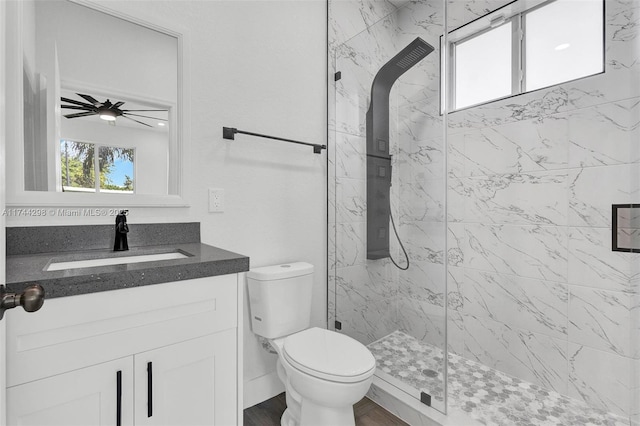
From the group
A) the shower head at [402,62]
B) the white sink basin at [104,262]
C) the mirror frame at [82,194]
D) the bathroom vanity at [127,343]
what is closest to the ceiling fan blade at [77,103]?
the mirror frame at [82,194]

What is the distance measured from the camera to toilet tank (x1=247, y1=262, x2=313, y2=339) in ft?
5.43

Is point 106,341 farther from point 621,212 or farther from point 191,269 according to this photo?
point 621,212

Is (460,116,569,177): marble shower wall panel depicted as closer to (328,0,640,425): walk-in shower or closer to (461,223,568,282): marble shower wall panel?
(328,0,640,425): walk-in shower

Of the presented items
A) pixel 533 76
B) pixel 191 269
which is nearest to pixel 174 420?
pixel 191 269

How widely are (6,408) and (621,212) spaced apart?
246cm

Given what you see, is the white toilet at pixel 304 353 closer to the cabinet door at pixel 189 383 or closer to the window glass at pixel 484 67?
the cabinet door at pixel 189 383

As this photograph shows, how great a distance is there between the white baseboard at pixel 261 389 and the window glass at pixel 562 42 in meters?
2.36

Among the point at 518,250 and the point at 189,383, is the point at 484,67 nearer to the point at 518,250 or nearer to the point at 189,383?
the point at 518,250

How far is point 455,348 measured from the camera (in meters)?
2.29

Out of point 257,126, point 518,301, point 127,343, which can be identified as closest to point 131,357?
point 127,343

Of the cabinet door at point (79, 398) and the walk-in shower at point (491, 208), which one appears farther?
the walk-in shower at point (491, 208)

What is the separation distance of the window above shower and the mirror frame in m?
1.55

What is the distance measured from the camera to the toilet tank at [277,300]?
166 cm

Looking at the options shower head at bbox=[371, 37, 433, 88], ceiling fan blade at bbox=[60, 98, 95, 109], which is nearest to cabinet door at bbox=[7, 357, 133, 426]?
ceiling fan blade at bbox=[60, 98, 95, 109]
